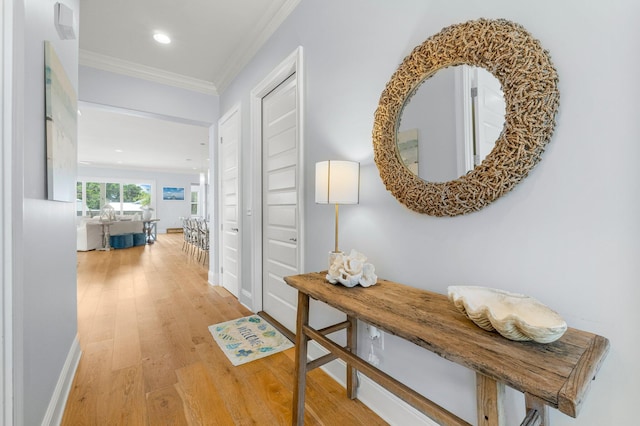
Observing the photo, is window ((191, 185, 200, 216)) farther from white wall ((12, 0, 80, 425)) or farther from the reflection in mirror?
the reflection in mirror

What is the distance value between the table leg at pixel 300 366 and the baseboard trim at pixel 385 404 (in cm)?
42

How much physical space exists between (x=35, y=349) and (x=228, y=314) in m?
Answer: 1.84

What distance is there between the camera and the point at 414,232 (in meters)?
1.34

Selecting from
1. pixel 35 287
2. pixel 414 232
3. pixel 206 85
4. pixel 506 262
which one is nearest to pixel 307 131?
pixel 414 232

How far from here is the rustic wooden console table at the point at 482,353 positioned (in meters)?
0.59

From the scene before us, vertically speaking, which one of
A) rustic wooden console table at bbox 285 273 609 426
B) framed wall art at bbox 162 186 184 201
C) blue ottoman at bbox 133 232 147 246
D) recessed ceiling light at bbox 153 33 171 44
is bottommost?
blue ottoman at bbox 133 232 147 246

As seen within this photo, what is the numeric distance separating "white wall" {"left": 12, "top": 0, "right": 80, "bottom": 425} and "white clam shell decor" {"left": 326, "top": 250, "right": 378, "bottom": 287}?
115 cm

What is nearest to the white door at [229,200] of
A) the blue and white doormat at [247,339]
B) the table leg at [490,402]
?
the blue and white doormat at [247,339]

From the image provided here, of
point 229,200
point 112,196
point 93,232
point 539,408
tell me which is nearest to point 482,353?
point 539,408

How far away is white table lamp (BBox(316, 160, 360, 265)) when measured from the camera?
1.50 m

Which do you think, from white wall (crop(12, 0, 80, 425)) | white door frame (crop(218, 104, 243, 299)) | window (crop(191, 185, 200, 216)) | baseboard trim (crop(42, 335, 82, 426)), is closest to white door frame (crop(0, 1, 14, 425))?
white wall (crop(12, 0, 80, 425))

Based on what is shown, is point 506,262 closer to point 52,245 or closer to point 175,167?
point 52,245

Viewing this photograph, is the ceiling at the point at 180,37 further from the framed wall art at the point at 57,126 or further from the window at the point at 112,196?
the window at the point at 112,196

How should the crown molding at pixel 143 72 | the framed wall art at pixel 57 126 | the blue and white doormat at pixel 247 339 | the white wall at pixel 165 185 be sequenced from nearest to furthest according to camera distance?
the framed wall art at pixel 57 126
the blue and white doormat at pixel 247 339
the crown molding at pixel 143 72
the white wall at pixel 165 185
